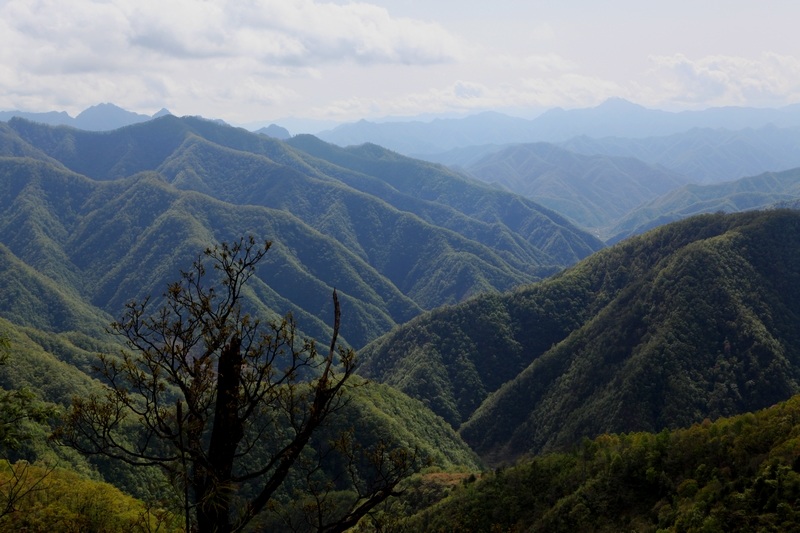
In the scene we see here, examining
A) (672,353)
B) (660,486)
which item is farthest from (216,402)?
(672,353)

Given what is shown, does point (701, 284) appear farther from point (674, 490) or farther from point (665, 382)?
point (674, 490)

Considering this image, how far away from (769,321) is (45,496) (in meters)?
160

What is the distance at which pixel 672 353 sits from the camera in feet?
461

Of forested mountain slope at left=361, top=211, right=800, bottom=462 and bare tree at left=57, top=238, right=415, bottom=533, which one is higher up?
bare tree at left=57, top=238, right=415, bottom=533

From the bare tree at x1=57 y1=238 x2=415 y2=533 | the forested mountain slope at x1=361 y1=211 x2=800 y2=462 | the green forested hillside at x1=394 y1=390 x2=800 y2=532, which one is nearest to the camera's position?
the bare tree at x1=57 y1=238 x2=415 y2=533

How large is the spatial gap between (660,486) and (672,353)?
297 feet

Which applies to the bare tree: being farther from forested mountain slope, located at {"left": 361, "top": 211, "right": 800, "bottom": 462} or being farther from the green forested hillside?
forested mountain slope, located at {"left": 361, "top": 211, "right": 800, "bottom": 462}

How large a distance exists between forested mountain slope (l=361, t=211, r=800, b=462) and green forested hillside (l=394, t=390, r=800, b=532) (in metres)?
64.4

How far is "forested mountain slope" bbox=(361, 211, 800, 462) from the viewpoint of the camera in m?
136

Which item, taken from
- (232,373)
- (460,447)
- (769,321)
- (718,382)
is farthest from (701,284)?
(232,373)

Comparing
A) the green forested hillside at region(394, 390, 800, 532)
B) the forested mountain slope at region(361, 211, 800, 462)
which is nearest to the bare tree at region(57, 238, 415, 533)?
the green forested hillside at region(394, 390, 800, 532)

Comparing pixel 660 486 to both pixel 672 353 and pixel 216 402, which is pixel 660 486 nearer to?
pixel 216 402

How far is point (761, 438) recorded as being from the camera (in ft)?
180

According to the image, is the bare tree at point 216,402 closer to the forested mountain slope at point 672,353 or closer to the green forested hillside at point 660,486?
the green forested hillside at point 660,486
